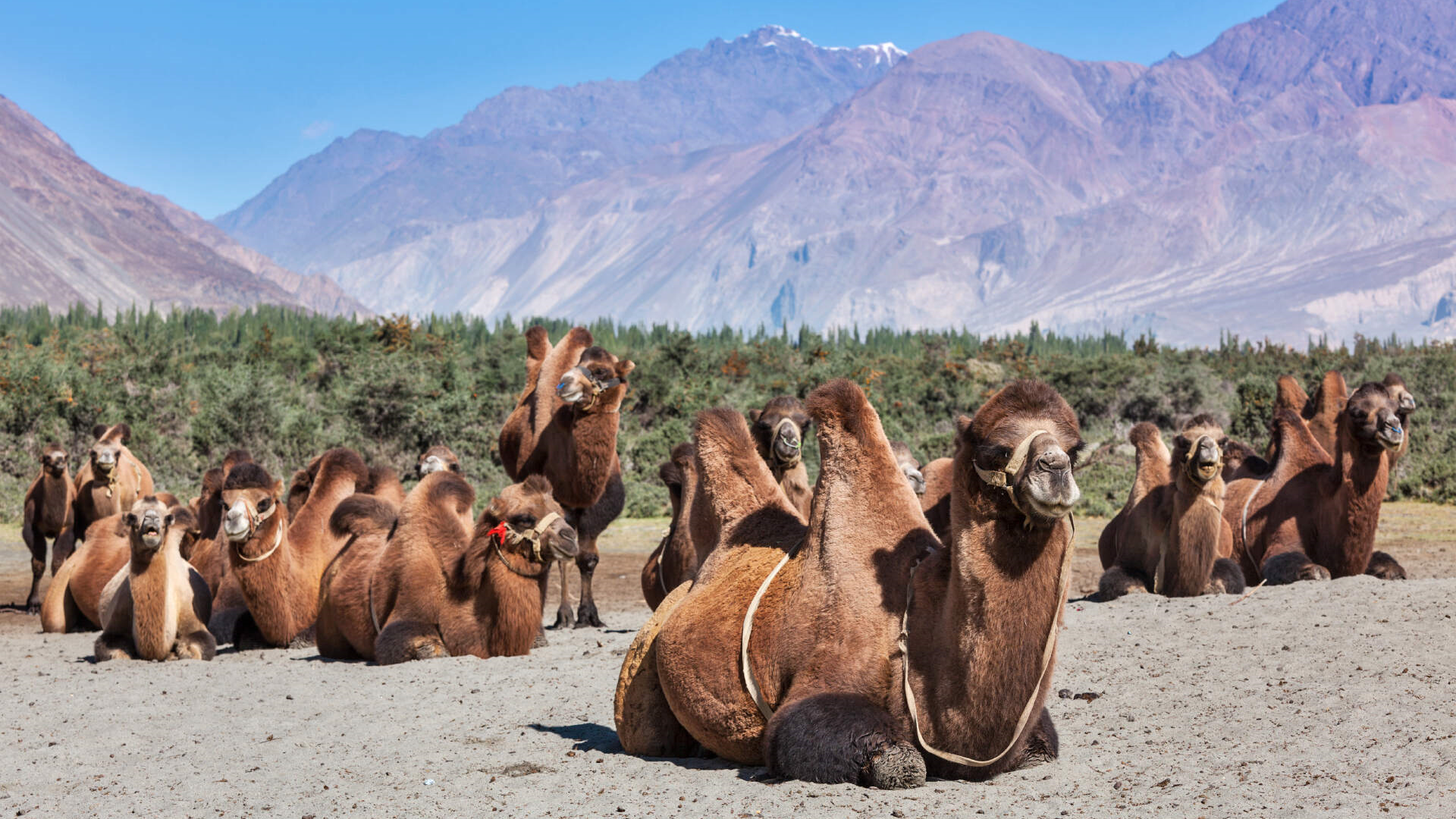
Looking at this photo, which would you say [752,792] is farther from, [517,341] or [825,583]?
[517,341]

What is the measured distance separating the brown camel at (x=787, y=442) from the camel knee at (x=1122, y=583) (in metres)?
3.37

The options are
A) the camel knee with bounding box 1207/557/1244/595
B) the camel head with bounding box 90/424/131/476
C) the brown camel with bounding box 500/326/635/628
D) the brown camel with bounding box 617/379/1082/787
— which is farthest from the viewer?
the camel head with bounding box 90/424/131/476

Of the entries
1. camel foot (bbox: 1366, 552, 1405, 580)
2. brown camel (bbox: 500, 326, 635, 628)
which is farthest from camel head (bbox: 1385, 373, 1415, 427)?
brown camel (bbox: 500, 326, 635, 628)

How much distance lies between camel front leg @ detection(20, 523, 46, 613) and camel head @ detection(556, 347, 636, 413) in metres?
7.13

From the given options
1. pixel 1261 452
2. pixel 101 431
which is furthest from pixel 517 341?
pixel 101 431

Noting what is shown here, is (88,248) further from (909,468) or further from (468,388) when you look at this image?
(909,468)

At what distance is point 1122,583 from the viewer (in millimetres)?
11164

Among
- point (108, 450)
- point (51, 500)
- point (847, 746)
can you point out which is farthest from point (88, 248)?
point (847, 746)

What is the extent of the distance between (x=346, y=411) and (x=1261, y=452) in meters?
20.6

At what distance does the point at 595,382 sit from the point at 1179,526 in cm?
491

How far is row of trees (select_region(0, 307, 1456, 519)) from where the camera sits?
28.5 meters

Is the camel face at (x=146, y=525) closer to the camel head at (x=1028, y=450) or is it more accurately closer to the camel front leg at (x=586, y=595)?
the camel front leg at (x=586, y=595)

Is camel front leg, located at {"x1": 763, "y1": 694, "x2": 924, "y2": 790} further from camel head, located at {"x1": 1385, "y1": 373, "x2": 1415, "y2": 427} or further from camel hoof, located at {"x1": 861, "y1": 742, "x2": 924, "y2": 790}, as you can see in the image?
camel head, located at {"x1": 1385, "y1": 373, "x2": 1415, "y2": 427}

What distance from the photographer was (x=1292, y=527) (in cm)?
1132
